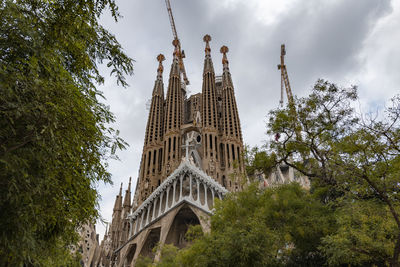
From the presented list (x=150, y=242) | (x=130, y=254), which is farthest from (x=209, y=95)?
(x=130, y=254)

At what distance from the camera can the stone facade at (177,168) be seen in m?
26.8

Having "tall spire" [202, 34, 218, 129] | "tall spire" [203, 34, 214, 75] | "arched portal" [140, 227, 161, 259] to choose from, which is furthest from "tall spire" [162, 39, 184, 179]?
"arched portal" [140, 227, 161, 259]

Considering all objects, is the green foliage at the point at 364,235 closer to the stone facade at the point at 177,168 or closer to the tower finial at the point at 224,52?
the stone facade at the point at 177,168

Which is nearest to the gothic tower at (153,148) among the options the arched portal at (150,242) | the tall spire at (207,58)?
the tall spire at (207,58)

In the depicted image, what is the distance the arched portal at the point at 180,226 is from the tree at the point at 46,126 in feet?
66.0

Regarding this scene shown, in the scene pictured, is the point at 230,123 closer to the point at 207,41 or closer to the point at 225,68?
the point at 225,68

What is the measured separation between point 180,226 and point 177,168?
5231 mm

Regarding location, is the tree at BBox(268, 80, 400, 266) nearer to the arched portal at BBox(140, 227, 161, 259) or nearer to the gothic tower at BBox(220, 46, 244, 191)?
the arched portal at BBox(140, 227, 161, 259)

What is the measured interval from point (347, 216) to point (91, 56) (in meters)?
7.60

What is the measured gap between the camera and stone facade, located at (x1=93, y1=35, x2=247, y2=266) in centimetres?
2677

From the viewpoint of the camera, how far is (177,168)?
97.3 feet

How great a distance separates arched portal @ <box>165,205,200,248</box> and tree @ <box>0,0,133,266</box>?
20.1 m

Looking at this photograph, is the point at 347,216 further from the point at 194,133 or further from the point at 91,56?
the point at 194,133

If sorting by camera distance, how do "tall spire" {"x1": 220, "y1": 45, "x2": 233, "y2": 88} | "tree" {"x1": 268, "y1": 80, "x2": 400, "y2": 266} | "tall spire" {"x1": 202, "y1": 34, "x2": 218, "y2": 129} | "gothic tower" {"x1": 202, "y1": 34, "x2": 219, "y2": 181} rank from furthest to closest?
"tall spire" {"x1": 220, "y1": 45, "x2": 233, "y2": 88} < "tall spire" {"x1": 202, "y1": 34, "x2": 218, "y2": 129} < "gothic tower" {"x1": 202, "y1": 34, "x2": 219, "y2": 181} < "tree" {"x1": 268, "y1": 80, "x2": 400, "y2": 266}
